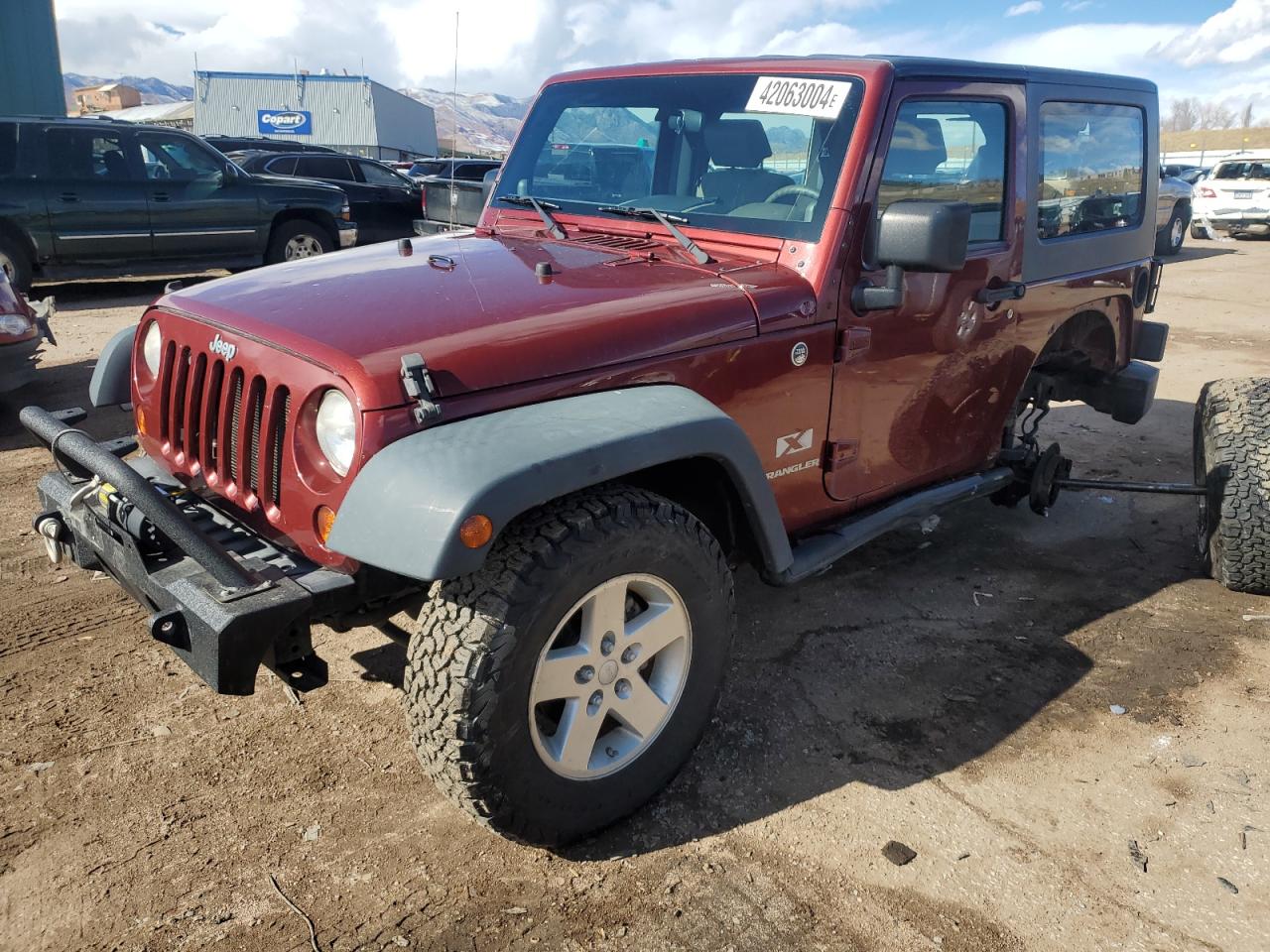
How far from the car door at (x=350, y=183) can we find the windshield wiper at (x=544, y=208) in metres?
10.7

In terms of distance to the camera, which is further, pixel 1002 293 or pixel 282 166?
pixel 282 166

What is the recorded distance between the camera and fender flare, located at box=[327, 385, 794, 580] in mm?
1938

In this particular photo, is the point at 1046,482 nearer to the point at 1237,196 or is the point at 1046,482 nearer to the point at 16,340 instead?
the point at 16,340

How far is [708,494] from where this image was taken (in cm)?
286

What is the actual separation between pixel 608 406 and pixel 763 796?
1225 mm

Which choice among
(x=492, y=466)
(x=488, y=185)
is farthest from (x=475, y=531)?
(x=488, y=185)

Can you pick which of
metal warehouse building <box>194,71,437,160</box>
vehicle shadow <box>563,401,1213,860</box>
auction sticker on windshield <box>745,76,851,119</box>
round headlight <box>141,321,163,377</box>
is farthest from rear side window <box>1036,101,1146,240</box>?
metal warehouse building <box>194,71,437,160</box>

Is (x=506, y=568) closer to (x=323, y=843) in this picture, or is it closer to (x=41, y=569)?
(x=323, y=843)

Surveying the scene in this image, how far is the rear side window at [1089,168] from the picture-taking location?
12.3 feet

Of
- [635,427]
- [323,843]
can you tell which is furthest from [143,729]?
[635,427]

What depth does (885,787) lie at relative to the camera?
2791 millimetres

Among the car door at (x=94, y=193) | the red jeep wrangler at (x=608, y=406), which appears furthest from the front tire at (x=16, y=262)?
the red jeep wrangler at (x=608, y=406)

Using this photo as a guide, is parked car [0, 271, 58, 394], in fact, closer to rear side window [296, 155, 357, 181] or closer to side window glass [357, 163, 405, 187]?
rear side window [296, 155, 357, 181]

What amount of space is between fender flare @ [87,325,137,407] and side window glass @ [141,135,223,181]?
8.25 metres
